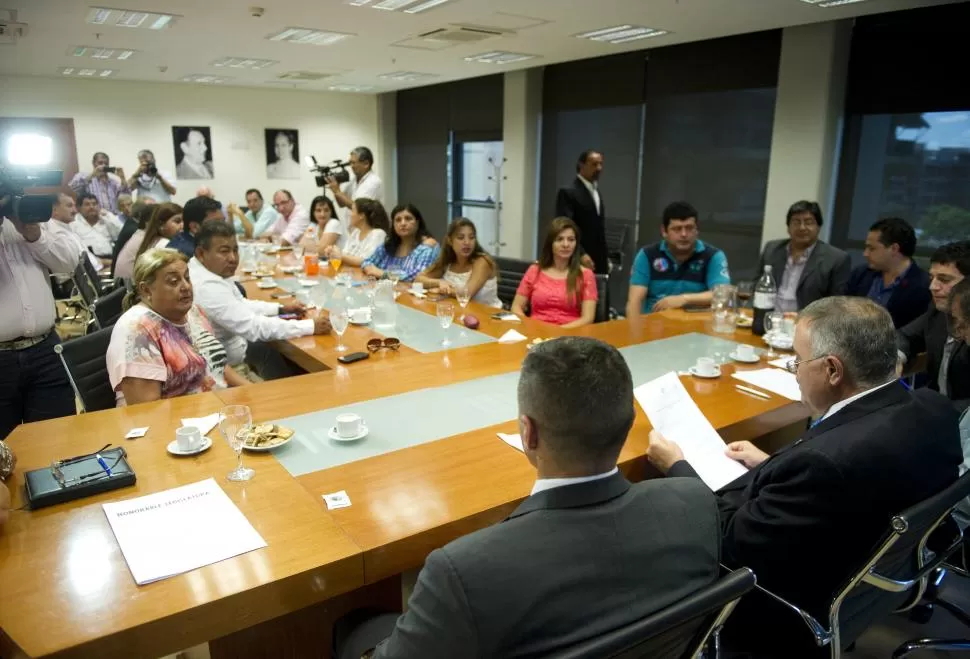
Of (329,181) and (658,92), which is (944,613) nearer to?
(658,92)

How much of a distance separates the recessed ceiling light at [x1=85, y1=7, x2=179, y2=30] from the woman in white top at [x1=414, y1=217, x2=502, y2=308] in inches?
120

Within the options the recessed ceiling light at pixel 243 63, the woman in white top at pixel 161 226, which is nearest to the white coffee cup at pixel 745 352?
the woman in white top at pixel 161 226

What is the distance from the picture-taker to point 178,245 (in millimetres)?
3945

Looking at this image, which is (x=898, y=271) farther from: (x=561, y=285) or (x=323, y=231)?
(x=323, y=231)

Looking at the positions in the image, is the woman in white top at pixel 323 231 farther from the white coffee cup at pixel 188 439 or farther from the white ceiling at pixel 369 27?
the white coffee cup at pixel 188 439

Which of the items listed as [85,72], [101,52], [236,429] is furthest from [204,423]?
[85,72]

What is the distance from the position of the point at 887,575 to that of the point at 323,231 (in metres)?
5.86

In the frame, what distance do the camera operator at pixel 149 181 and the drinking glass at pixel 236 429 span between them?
827cm

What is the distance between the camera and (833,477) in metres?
1.27

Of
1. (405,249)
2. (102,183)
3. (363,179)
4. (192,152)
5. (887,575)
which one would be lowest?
(887,575)

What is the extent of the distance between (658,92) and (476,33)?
2230 mm

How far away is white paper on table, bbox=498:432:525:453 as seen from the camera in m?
1.82

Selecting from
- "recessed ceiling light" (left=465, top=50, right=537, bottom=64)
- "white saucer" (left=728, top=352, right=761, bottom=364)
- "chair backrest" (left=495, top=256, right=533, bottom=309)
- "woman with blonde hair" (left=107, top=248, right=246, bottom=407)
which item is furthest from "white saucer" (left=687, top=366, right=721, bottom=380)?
"recessed ceiling light" (left=465, top=50, right=537, bottom=64)

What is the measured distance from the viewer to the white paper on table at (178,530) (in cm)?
127
